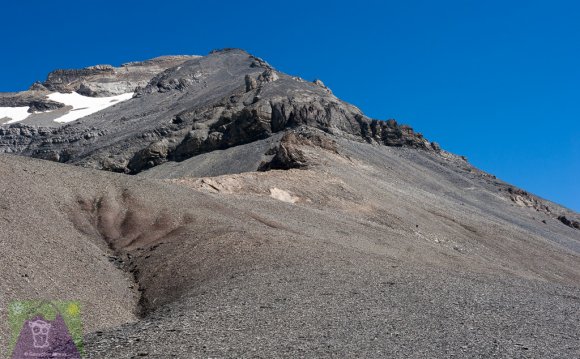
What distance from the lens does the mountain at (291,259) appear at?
47.6 feet

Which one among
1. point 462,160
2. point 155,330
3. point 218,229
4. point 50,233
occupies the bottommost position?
point 155,330

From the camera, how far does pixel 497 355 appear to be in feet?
43.7

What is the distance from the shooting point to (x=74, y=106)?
142875mm

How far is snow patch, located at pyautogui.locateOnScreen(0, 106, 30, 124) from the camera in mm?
135875

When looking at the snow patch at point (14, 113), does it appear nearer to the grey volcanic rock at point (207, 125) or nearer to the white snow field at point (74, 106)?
the white snow field at point (74, 106)

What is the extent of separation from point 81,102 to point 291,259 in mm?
136563

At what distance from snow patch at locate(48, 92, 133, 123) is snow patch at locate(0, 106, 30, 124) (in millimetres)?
8973

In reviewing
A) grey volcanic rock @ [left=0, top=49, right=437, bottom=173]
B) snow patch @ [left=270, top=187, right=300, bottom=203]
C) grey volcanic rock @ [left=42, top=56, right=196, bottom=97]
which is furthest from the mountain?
grey volcanic rock @ [left=42, top=56, right=196, bottom=97]

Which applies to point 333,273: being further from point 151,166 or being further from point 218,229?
point 151,166

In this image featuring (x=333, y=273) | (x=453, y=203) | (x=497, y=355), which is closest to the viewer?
(x=497, y=355)

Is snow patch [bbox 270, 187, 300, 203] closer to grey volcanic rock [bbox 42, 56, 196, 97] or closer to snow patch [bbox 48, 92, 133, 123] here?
snow patch [bbox 48, 92, 133, 123]

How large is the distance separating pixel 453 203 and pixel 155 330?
41.3 meters

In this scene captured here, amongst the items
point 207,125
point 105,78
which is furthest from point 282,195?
point 105,78

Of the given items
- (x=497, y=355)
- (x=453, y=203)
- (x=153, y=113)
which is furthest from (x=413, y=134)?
(x=497, y=355)
